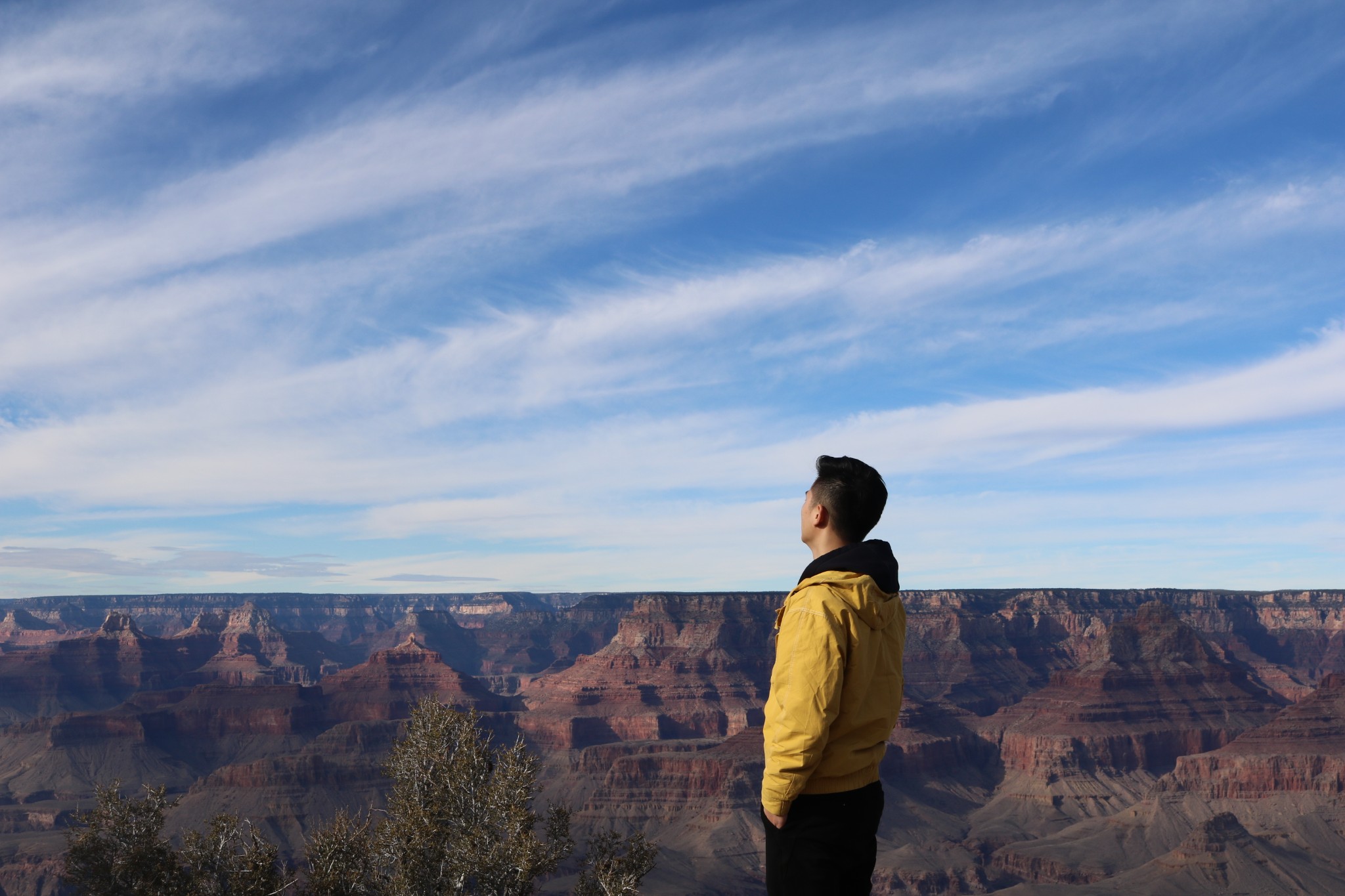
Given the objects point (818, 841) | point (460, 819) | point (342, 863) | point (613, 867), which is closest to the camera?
point (818, 841)

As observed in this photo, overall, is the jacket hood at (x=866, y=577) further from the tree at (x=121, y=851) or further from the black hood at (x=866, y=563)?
the tree at (x=121, y=851)

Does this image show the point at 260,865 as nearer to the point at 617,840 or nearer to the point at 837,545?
the point at 617,840

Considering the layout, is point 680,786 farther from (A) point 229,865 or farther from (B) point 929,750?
(A) point 229,865

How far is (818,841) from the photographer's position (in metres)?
7.84

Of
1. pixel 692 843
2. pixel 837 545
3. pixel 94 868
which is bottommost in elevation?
pixel 692 843

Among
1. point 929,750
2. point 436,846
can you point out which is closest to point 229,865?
point 436,846

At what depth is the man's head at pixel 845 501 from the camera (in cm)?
820

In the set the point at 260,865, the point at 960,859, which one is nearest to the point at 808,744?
the point at 260,865

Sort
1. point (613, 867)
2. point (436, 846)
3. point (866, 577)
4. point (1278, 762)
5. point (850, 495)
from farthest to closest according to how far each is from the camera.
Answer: point (1278, 762) → point (613, 867) → point (436, 846) → point (850, 495) → point (866, 577)

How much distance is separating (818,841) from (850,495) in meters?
2.41

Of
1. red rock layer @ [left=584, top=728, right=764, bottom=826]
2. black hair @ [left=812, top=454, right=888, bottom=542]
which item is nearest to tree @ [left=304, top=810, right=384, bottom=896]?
black hair @ [left=812, top=454, right=888, bottom=542]

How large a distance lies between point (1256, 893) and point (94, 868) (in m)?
111

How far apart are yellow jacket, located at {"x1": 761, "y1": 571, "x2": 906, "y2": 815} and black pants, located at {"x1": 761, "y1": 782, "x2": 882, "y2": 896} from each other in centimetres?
11

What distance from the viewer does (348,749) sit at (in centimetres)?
17412
